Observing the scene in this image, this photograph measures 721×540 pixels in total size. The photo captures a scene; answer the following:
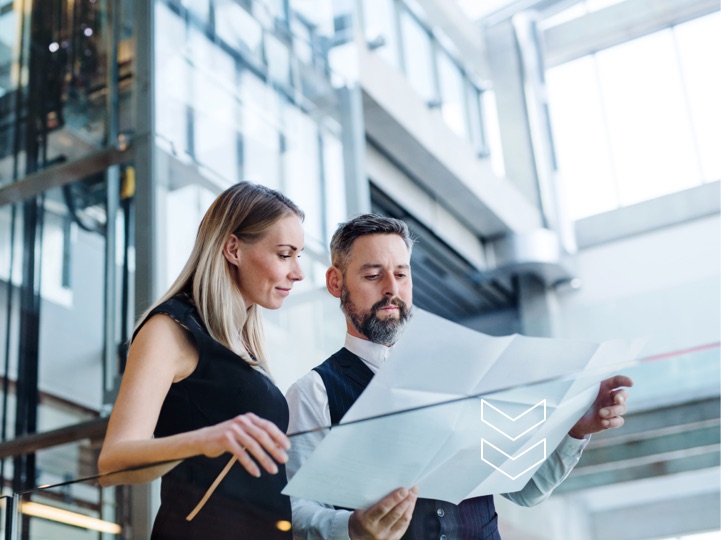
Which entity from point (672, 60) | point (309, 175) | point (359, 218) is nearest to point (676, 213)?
point (672, 60)

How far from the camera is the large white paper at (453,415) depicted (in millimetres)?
1012

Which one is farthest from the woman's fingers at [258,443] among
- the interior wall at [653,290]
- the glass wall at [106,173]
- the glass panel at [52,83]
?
the interior wall at [653,290]

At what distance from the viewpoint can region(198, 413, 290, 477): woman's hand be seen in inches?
40.1

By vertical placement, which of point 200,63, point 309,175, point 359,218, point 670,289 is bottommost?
point 359,218

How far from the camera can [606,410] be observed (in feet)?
3.63

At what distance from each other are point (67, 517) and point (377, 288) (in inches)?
26.0

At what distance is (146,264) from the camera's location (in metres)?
3.22

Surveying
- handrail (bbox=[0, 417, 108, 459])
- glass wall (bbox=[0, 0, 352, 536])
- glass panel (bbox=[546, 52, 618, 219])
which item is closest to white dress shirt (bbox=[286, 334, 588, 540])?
glass wall (bbox=[0, 0, 352, 536])

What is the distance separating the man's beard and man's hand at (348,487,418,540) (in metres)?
0.57

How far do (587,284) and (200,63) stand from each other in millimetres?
7523

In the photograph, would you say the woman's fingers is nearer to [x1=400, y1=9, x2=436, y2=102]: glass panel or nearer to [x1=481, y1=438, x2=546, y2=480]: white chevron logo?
[x1=481, y1=438, x2=546, y2=480]: white chevron logo

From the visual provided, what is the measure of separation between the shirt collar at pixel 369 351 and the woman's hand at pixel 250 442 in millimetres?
555

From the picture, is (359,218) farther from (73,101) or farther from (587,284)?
(587,284)

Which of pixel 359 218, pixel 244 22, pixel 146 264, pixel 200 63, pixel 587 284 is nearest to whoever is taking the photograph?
A: pixel 359 218
